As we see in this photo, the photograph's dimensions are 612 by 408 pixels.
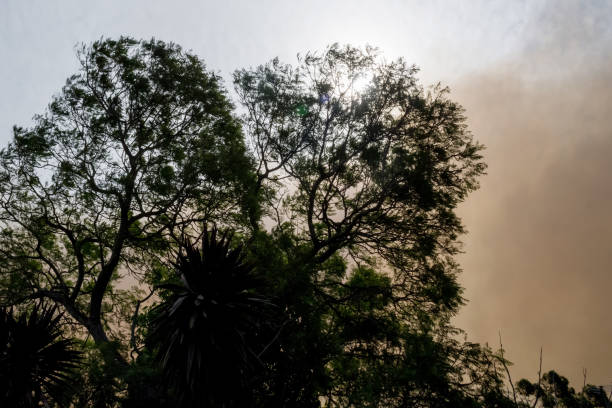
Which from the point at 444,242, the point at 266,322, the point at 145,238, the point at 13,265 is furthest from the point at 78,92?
the point at 444,242

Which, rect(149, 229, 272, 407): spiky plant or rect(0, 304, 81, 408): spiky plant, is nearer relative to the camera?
rect(149, 229, 272, 407): spiky plant

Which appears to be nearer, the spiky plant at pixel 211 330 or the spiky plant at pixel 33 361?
the spiky plant at pixel 211 330

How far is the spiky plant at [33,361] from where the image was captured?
32.3 ft

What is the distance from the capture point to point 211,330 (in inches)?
343

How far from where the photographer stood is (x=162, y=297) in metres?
13.9

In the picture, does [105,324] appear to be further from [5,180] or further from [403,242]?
[403,242]

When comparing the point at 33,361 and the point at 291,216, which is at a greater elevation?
the point at 291,216

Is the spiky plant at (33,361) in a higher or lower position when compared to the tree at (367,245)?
lower

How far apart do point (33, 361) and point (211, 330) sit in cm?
574

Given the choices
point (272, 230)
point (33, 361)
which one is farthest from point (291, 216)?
point (33, 361)

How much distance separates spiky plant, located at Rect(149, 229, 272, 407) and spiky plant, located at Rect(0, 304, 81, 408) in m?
3.68

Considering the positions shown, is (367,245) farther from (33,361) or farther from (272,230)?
(33,361)

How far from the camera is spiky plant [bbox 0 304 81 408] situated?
32.3 feet

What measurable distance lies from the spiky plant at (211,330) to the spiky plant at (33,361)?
3.68 meters
